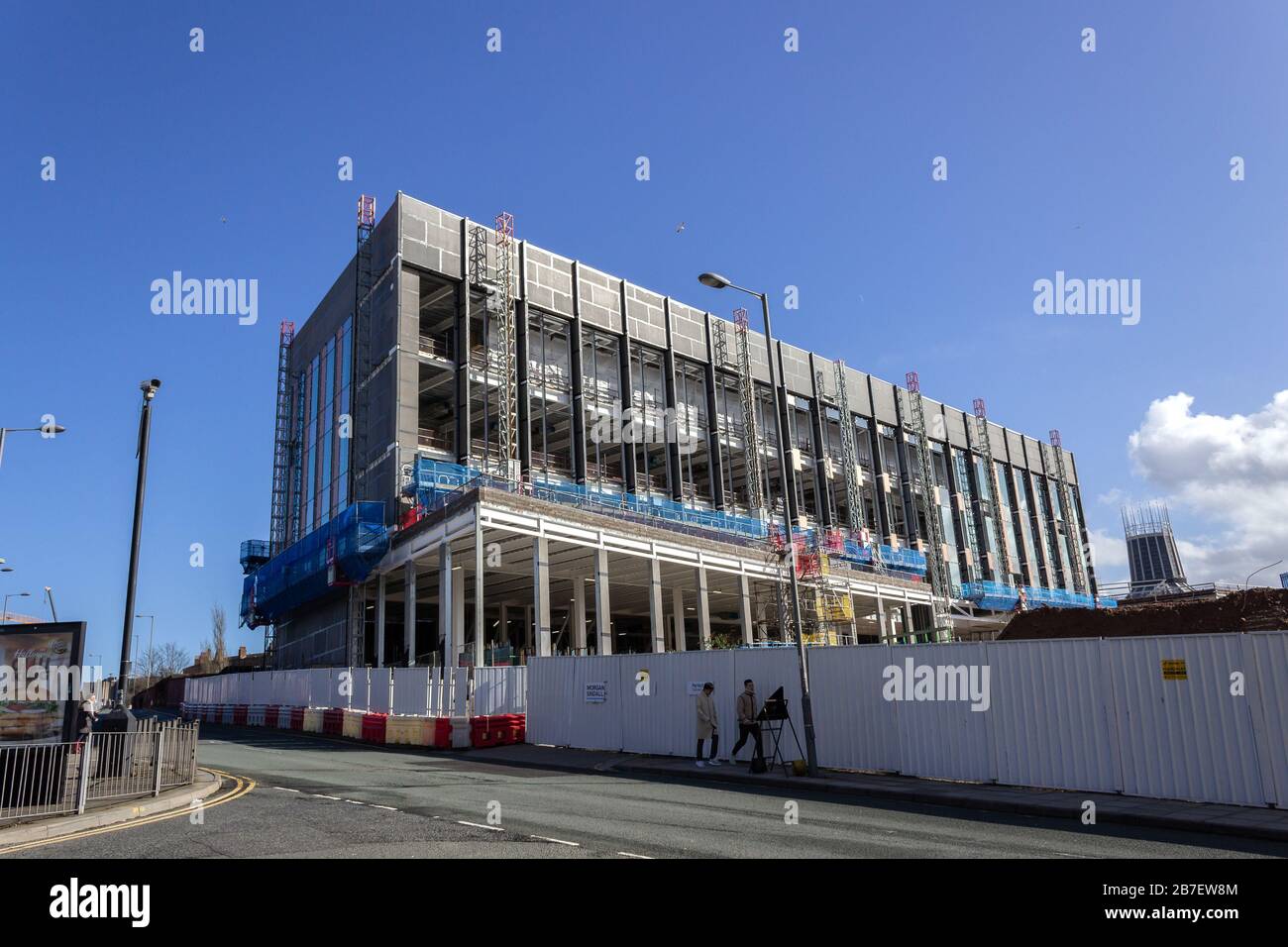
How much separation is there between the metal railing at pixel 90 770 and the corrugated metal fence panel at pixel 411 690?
416 inches

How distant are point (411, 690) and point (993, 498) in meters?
67.7

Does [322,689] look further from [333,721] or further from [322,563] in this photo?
[322,563]

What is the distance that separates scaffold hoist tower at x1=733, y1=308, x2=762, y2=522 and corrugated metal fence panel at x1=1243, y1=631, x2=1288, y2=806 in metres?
44.2

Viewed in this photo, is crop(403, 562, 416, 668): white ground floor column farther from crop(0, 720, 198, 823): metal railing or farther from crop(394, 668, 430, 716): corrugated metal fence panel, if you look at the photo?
crop(0, 720, 198, 823): metal railing

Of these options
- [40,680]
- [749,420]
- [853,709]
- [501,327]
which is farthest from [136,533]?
[749,420]

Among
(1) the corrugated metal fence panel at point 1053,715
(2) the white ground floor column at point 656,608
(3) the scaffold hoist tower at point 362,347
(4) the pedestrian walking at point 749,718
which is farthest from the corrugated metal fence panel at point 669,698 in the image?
(3) the scaffold hoist tower at point 362,347

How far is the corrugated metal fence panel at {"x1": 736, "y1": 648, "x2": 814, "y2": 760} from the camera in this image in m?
17.9

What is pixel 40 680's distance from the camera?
12500mm

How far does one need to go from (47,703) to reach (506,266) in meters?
36.7

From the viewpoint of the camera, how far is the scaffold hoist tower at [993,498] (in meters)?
78.5

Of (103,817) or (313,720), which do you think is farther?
(313,720)
